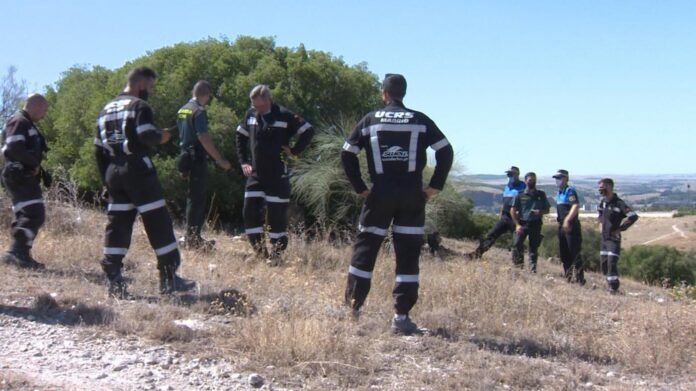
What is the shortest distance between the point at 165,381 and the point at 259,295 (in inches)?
84.9

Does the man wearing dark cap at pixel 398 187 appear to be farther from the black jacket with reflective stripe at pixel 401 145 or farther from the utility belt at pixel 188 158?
the utility belt at pixel 188 158

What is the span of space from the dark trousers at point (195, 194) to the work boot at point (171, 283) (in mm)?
2172

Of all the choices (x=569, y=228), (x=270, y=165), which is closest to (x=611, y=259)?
(x=569, y=228)

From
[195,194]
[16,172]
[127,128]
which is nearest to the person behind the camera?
[127,128]

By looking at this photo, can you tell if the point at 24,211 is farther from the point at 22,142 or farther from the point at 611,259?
the point at 611,259

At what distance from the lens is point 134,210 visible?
6.63 m

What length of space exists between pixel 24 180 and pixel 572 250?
8099 millimetres

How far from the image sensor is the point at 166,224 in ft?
21.3

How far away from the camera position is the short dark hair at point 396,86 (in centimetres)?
618

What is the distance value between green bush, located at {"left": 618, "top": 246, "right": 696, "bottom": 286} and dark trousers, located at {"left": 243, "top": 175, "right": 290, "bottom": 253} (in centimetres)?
1729

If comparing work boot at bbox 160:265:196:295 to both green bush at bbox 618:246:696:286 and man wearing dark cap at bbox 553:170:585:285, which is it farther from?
green bush at bbox 618:246:696:286

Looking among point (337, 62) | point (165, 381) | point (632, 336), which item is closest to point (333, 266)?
point (632, 336)

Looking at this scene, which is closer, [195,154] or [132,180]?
[132,180]

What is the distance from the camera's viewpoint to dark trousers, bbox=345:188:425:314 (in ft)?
19.7
